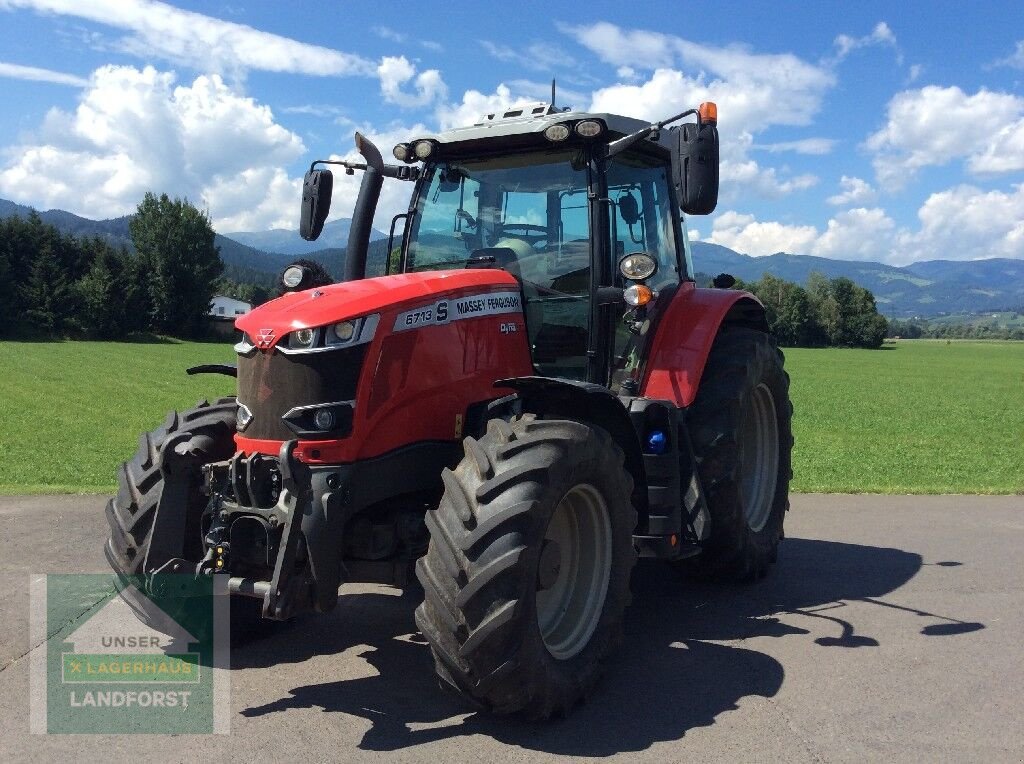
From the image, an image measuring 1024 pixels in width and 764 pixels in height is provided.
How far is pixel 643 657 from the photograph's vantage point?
4.87 metres

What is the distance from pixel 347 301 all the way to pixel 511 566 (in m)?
1.48

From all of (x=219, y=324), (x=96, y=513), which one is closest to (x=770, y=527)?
(x=96, y=513)

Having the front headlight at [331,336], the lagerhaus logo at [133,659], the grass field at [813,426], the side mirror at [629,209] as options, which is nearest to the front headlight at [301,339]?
the front headlight at [331,336]

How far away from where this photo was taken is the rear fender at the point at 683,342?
5.44 meters

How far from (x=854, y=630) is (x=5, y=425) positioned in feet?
48.2

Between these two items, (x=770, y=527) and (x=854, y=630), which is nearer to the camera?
(x=854, y=630)

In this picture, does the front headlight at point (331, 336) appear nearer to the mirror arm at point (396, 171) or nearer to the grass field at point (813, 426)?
the mirror arm at point (396, 171)

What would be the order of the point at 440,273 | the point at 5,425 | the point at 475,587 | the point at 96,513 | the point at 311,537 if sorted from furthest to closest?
the point at 5,425 → the point at 96,513 → the point at 440,273 → the point at 311,537 → the point at 475,587

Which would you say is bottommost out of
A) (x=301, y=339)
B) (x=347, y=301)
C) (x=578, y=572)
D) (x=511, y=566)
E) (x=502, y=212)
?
(x=578, y=572)

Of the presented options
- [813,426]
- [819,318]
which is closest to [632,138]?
[813,426]

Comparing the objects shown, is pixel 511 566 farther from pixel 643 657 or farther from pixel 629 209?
pixel 629 209

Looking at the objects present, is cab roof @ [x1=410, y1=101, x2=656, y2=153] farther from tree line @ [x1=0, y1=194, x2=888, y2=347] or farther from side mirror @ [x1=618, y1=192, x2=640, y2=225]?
tree line @ [x1=0, y1=194, x2=888, y2=347]

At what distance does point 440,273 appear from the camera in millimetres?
4871

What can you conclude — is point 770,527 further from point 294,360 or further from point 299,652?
point 294,360
